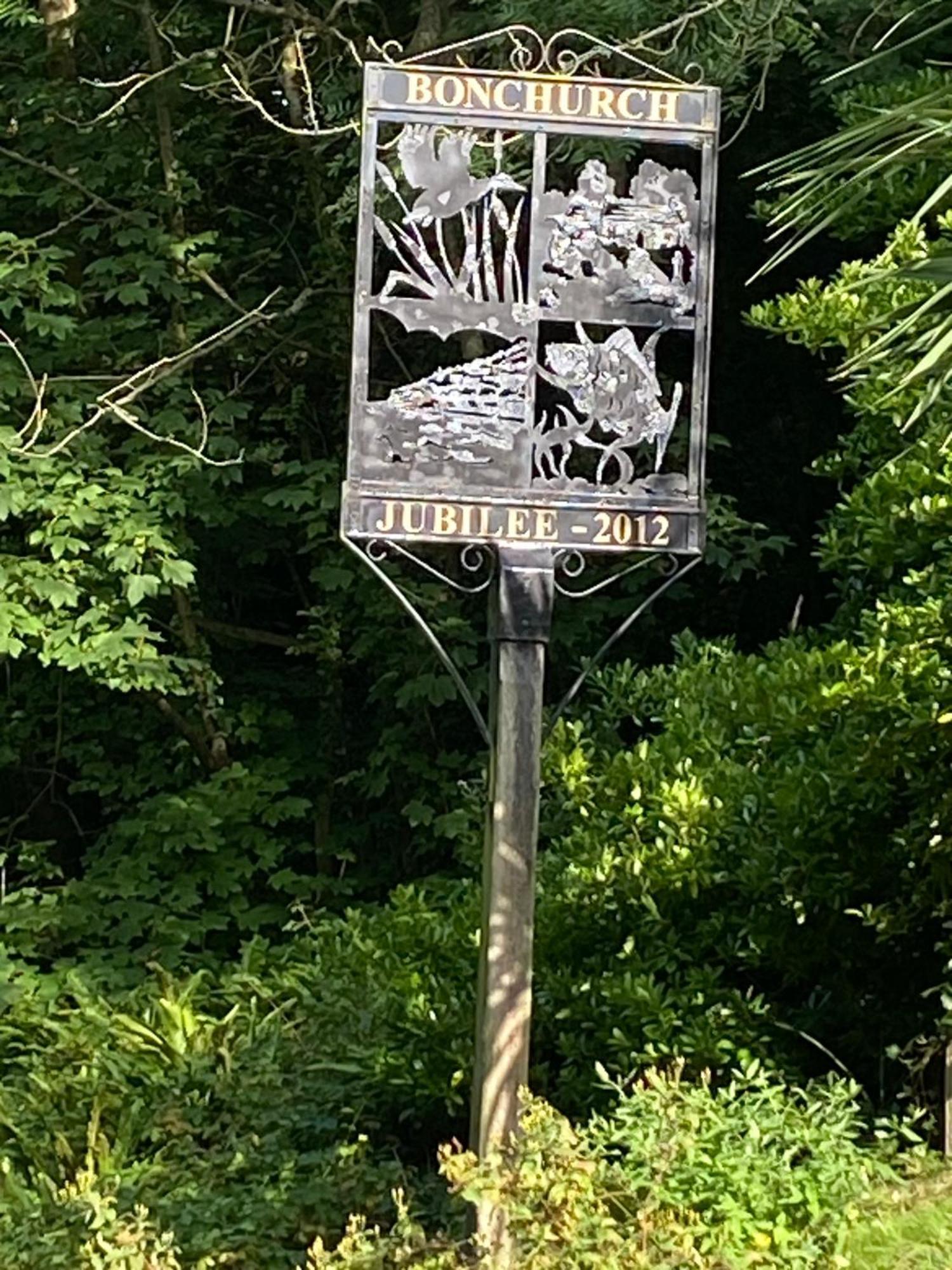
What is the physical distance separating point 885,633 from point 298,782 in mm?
3995

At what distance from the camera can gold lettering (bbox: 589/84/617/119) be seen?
383 cm

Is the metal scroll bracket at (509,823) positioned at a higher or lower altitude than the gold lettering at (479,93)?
lower

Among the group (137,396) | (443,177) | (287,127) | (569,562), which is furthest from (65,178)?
(569,562)

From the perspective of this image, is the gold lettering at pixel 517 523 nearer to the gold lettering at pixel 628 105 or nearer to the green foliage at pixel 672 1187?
the gold lettering at pixel 628 105

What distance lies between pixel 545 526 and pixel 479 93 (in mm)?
908

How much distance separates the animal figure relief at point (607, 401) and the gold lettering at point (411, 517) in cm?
27

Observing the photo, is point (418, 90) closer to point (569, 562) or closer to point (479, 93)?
point (479, 93)

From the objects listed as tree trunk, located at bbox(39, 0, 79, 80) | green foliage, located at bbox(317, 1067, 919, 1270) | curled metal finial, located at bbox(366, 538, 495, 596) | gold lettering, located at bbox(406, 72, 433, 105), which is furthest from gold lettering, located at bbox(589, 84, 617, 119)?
tree trunk, located at bbox(39, 0, 79, 80)

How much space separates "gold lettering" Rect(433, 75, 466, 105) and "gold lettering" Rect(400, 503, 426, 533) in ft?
2.72

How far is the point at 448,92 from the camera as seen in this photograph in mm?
3789

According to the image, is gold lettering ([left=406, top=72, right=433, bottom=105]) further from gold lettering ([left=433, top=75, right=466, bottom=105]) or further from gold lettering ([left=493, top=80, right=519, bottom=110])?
gold lettering ([left=493, top=80, right=519, bottom=110])

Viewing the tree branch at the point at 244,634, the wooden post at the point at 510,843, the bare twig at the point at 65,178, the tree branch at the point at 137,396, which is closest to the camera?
the wooden post at the point at 510,843

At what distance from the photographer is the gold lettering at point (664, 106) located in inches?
151

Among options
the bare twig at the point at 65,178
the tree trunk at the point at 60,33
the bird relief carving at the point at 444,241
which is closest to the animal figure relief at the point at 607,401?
the bird relief carving at the point at 444,241
